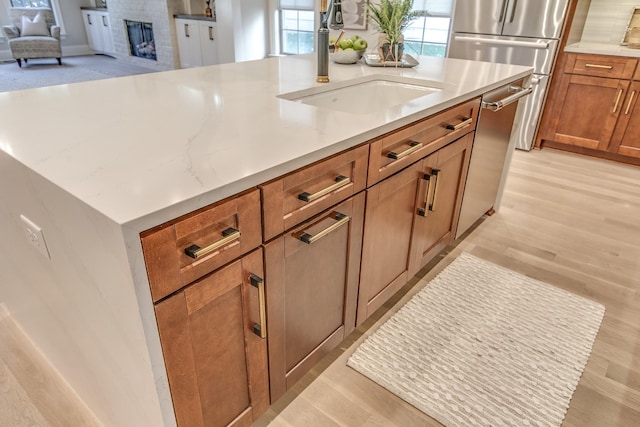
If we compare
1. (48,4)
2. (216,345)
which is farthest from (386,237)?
(48,4)

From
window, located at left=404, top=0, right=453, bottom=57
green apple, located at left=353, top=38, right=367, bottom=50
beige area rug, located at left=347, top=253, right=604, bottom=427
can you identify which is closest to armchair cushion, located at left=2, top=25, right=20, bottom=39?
window, located at left=404, top=0, right=453, bottom=57

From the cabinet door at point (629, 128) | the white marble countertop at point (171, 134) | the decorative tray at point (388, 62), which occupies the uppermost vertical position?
the decorative tray at point (388, 62)

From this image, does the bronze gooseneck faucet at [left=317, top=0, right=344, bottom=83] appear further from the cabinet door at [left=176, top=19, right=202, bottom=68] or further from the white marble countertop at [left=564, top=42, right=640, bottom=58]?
the cabinet door at [left=176, top=19, right=202, bottom=68]

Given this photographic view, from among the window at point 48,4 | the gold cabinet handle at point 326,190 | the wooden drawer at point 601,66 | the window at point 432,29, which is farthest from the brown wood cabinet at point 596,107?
the window at point 48,4

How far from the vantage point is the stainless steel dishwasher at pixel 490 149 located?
2.15 m

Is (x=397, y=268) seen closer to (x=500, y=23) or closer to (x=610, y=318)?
(x=610, y=318)

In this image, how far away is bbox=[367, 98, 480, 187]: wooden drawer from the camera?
141cm

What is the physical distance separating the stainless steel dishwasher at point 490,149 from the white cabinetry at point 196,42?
194 inches

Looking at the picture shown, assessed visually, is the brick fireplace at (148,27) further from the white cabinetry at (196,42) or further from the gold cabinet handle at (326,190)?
the gold cabinet handle at (326,190)

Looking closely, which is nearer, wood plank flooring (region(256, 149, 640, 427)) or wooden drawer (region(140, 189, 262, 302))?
wooden drawer (region(140, 189, 262, 302))

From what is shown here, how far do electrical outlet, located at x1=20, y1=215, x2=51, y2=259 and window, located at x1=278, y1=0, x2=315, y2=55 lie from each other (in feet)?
16.8

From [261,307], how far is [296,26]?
5486mm

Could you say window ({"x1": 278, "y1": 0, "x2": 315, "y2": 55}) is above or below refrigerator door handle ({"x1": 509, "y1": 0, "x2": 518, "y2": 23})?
below

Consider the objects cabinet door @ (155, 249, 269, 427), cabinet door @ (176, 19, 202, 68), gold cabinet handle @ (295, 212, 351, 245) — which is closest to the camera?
cabinet door @ (155, 249, 269, 427)
